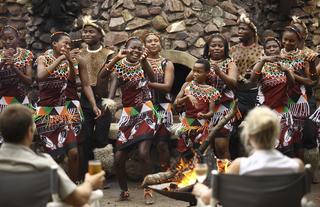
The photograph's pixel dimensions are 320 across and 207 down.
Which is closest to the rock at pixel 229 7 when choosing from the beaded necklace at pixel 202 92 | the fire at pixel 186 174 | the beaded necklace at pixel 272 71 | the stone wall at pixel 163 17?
the stone wall at pixel 163 17

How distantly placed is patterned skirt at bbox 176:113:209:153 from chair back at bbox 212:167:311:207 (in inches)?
126

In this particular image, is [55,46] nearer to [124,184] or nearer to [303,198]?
[124,184]

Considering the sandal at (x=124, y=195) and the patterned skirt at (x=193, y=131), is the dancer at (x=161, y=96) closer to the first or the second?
the patterned skirt at (x=193, y=131)

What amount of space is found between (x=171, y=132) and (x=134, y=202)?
3.00ft

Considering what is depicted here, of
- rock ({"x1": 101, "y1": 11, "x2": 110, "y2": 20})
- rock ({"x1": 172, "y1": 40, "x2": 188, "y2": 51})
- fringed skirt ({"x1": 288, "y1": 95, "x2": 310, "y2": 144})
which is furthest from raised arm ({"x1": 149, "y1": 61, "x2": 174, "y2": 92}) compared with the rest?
rock ({"x1": 101, "y1": 11, "x2": 110, "y2": 20})

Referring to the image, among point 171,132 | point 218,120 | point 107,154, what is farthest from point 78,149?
point 218,120

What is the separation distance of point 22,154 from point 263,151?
1.38 m

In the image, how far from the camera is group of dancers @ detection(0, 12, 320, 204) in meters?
7.05

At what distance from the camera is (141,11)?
9633mm

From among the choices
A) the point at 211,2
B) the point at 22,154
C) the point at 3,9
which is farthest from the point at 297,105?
the point at 3,9

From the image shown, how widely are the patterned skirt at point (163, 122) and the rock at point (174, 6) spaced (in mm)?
2476

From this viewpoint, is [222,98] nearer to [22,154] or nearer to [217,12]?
[217,12]

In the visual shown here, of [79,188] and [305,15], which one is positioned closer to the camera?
[79,188]

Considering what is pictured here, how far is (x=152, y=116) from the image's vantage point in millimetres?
7262
